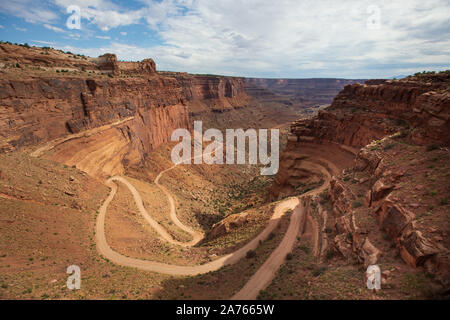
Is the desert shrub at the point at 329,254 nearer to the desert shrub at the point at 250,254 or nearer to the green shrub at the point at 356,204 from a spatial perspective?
the green shrub at the point at 356,204

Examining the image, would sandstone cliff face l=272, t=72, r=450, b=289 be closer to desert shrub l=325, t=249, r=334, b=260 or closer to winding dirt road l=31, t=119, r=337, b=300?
desert shrub l=325, t=249, r=334, b=260

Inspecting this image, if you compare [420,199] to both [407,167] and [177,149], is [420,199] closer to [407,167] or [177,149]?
[407,167]

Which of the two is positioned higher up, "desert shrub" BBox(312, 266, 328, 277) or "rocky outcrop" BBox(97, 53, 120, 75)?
"rocky outcrop" BBox(97, 53, 120, 75)

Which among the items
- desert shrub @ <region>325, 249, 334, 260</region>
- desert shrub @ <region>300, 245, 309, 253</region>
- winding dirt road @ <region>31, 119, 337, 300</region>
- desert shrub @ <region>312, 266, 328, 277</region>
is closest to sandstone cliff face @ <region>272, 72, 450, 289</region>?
desert shrub @ <region>325, 249, 334, 260</region>

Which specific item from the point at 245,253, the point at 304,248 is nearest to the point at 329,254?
the point at 304,248
